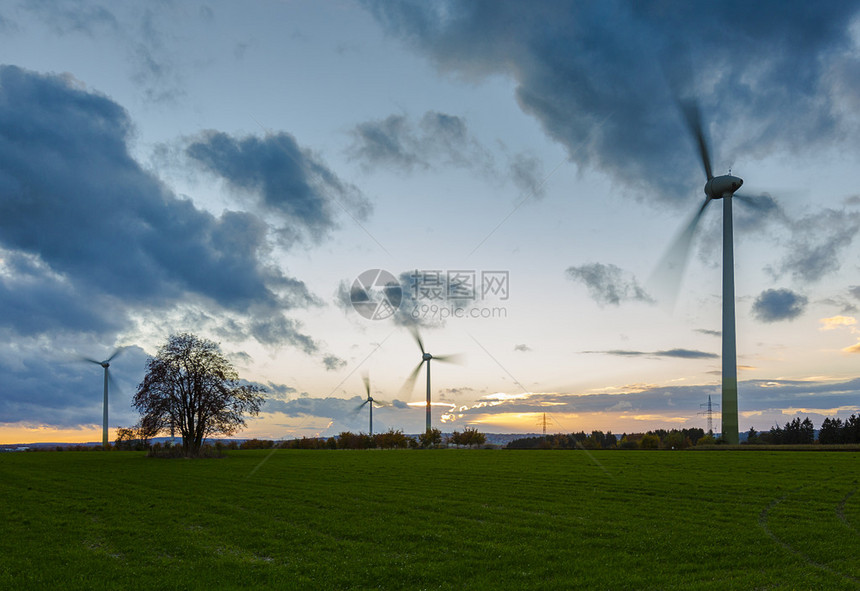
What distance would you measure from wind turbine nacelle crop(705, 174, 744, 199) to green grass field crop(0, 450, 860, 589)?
238 ft

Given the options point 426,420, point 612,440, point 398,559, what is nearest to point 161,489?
point 398,559

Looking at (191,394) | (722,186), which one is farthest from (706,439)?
(191,394)

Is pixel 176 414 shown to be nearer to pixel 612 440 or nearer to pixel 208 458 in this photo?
pixel 208 458

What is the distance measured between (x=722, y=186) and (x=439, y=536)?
98328mm

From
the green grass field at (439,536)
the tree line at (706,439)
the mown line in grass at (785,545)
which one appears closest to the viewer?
the green grass field at (439,536)

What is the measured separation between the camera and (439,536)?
826 inches

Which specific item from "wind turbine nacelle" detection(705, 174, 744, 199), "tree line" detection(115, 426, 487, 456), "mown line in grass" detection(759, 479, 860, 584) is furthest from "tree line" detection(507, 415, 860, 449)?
"mown line in grass" detection(759, 479, 860, 584)

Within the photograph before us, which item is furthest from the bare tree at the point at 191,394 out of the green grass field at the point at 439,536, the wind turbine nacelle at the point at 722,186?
the wind turbine nacelle at the point at 722,186

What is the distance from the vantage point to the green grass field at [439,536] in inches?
632

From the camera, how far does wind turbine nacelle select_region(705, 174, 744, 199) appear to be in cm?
9831

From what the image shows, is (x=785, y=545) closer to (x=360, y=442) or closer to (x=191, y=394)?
(x=191, y=394)

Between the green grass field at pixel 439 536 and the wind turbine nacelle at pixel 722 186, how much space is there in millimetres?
72414

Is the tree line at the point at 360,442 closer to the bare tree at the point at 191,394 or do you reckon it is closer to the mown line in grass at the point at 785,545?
the bare tree at the point at 191,394

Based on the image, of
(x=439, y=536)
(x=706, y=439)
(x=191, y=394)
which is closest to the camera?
(x=439, y=536)
